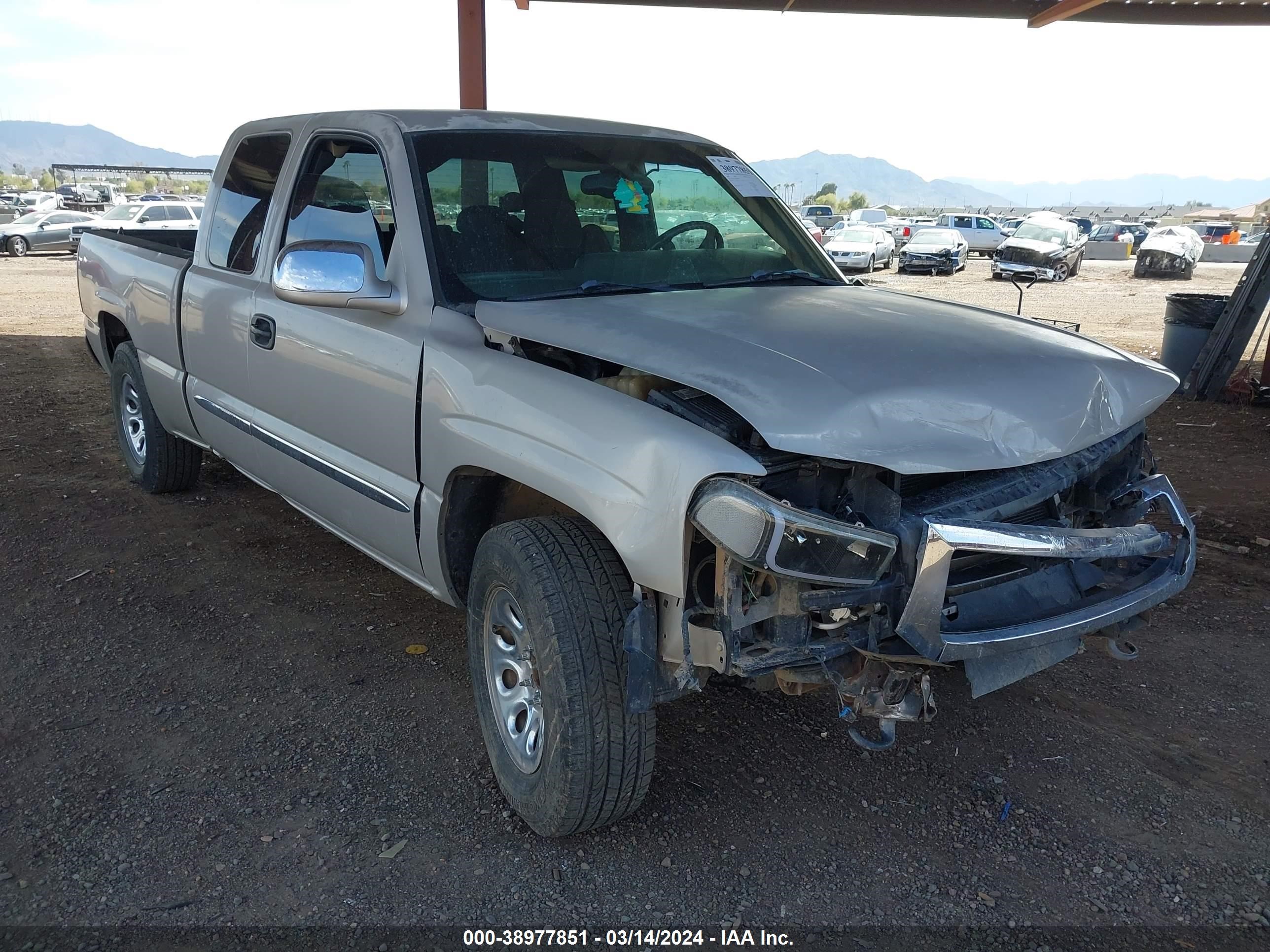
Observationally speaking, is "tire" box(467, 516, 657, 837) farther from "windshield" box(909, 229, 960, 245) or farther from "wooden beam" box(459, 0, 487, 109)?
"windshield" box(909, 229, 960, 245)

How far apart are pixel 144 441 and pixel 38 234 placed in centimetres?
2513

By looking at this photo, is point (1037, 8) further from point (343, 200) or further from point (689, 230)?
point (343, 200)

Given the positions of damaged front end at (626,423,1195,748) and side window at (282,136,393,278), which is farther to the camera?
side window at (282,136,393,278)

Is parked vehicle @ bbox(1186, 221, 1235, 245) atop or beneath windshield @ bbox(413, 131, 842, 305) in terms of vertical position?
beneath

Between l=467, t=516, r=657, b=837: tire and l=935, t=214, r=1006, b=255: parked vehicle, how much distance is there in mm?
34684

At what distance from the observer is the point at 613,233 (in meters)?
3.54

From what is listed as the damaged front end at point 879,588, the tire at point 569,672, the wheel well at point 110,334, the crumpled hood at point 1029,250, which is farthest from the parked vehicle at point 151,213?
the damaged front end at point 879,588

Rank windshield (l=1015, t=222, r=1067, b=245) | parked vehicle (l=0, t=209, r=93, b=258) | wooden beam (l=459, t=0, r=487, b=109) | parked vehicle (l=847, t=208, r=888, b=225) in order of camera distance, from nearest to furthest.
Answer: wooden beam (l=459, t=0, r=487, b=109)
parked vehicle (l=0, t=209, r=93, b=258)
windshield (l=1015, t=222, r=1067, b=245)
parked vehicle (l=847, t=208, r=888, b=225)

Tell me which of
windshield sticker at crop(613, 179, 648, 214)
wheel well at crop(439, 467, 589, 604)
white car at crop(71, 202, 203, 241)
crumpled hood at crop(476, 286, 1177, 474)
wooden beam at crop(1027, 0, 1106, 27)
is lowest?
white car at crop(71, 202, 203, 241)

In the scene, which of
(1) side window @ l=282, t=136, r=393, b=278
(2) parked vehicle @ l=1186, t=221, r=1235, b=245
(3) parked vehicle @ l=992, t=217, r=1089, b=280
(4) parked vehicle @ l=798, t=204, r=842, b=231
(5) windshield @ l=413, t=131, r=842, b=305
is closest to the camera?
(5) windshield @ l=413, t=131, r=842, b=305

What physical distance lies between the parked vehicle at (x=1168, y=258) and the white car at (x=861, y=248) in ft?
22.3

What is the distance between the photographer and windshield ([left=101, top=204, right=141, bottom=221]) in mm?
23625

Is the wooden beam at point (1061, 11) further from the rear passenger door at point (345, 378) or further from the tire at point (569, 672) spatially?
the tire at point (569, 672)

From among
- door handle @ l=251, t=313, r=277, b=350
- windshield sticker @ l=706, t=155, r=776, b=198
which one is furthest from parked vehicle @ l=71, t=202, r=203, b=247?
windshield sticker @ l=706, t=155, r=776, b=198
